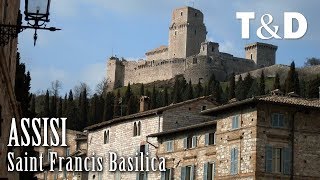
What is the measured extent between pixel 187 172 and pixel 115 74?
130951 mm

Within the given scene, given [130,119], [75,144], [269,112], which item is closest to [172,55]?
[75,144]

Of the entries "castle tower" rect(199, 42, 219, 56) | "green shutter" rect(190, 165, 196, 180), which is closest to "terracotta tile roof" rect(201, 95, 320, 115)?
"green shutter" rect(190, 165, 196, 180)

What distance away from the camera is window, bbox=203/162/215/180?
151ft

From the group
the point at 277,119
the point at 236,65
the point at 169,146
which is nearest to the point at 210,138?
the point at 169,146

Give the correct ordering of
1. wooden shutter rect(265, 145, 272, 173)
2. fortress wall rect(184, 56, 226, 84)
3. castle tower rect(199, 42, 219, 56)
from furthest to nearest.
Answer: castle tower rect(199, 42, 219, 56) < fortress wall rect(184, 56, 226, 84) < wooden shutter rect(265, 145, 272, 173)

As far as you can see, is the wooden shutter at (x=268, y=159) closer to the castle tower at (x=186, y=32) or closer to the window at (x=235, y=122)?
the window at (x=235, y=122)

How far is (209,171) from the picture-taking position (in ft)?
152

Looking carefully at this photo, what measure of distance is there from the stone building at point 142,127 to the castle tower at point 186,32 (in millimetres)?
116167

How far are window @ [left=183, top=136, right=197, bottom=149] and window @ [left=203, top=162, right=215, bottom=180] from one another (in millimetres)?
2326

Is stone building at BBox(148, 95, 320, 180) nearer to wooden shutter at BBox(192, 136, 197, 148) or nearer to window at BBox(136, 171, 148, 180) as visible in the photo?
wooden shutter at BBox(192, 136, 197, 148)

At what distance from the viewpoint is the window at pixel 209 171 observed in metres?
46.0

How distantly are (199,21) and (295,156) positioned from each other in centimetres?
14073

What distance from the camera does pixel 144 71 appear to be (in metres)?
176

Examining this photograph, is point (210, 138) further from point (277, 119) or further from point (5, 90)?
point (5, 90)
